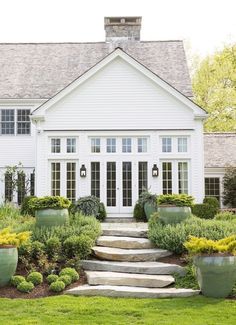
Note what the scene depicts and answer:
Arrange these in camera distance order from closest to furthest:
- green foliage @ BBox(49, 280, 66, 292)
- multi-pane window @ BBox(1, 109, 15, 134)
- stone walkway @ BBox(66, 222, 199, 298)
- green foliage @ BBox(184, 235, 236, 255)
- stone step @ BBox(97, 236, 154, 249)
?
green foliage @ BBox(184, 235, 236, 255)
stone walkway @ BBox(66, 222, 199, 298)
green foliage @ BBox(49, 280, 66, 292)
stone step @ BBox(97, 236, 154, 249)
multi-pane window @ BBox(1, 109, 15, 134)

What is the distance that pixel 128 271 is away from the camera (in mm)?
12008

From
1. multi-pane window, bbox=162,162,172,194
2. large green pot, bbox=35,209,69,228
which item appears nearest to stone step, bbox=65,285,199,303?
large green pot, bbox=35,209,69,228

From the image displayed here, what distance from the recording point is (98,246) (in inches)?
532

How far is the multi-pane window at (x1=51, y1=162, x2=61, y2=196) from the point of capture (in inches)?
891

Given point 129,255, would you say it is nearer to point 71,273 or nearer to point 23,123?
point 71,273

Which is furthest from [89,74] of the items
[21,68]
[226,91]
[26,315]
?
[226,91]

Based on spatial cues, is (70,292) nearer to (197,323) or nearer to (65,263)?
(65,263)

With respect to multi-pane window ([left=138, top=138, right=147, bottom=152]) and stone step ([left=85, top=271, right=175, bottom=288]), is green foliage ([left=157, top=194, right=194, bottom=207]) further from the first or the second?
multi-pane window ([left=138, top=138, right=147, bottom=152])

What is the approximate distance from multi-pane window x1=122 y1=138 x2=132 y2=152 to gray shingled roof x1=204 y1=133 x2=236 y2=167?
5456mm

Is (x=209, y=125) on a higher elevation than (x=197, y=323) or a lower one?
higher

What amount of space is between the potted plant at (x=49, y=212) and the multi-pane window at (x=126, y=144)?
9111 millimetres

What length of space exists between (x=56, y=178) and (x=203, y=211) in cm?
593

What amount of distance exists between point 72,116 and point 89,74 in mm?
1815

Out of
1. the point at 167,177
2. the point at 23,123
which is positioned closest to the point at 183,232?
the point at 167,177
